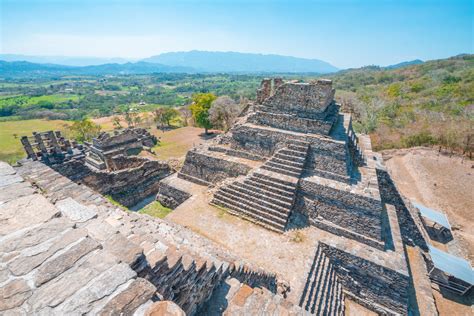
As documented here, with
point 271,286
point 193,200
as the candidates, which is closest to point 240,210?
point 193,200

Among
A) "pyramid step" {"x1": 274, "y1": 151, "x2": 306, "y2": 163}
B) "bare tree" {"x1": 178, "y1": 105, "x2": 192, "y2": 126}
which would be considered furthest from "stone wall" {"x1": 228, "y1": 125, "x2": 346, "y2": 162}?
"bare tree" {"x1": 178, "y1": 105, "x2": 192, "y2": 126}

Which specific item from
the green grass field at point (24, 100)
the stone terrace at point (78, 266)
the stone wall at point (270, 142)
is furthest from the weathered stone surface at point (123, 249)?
the green grass field at point (24, 100)

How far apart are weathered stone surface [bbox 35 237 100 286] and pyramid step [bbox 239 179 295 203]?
7280 millimetres

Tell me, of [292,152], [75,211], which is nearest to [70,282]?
[75,211]

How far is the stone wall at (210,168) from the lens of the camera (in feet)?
35.7

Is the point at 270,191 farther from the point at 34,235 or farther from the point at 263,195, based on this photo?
the point at 34,235

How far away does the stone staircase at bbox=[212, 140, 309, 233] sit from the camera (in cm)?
866

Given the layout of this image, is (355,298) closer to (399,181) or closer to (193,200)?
(193,200)

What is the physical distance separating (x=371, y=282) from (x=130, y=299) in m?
8.23

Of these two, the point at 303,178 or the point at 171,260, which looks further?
the point at 303,178

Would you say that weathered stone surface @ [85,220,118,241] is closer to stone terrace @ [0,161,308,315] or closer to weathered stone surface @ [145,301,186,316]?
stone terrace @ [0,161,308,315]

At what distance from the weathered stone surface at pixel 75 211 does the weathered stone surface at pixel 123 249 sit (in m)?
1.13

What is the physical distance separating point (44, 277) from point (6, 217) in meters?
1.34

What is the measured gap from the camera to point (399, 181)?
14.8 metres
